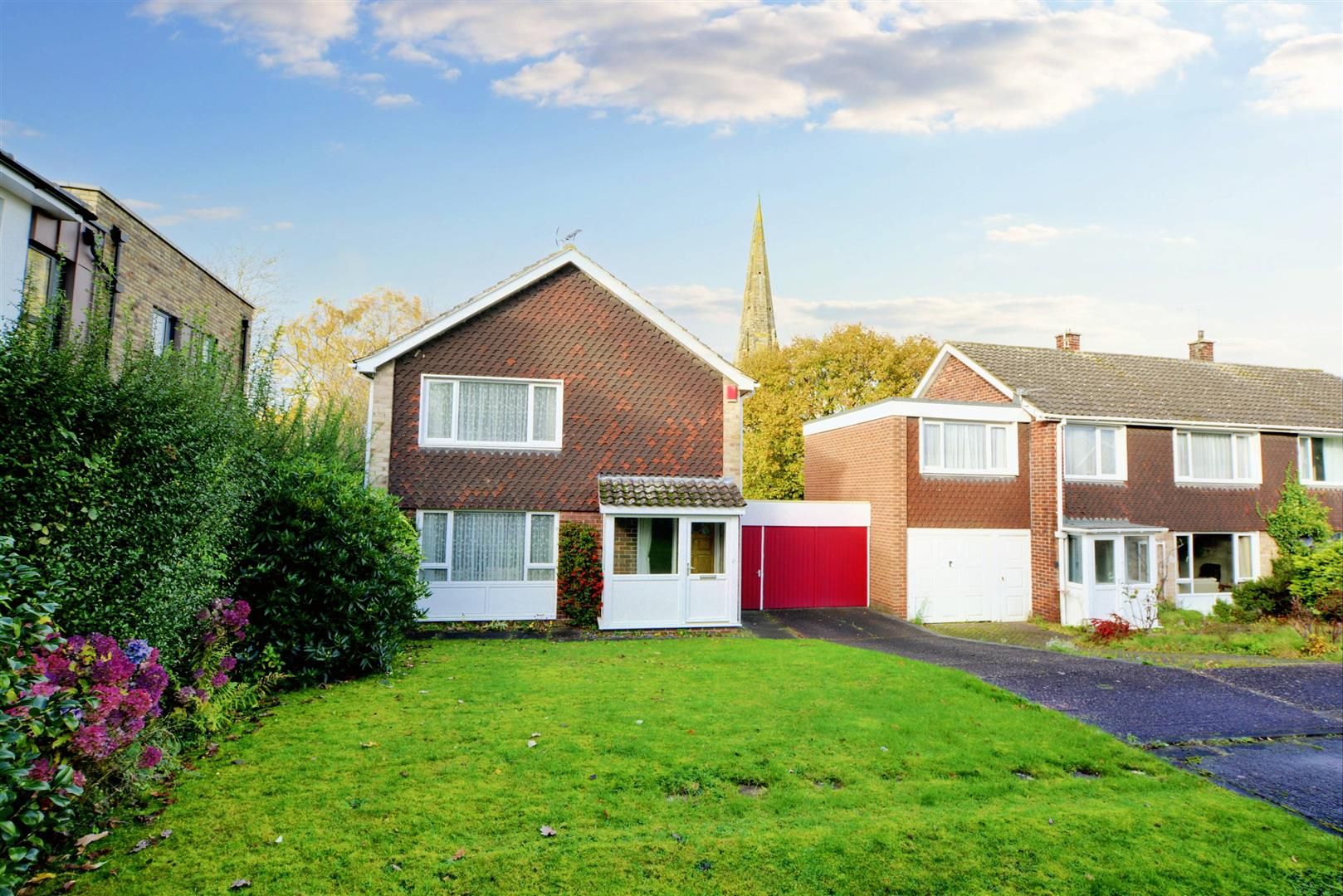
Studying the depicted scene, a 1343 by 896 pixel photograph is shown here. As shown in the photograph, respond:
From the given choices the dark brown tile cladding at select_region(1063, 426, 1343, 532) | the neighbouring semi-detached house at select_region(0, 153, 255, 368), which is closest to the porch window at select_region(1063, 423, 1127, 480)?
the dark brown tile cladding at select_region(1063, 426, 1343, 532)

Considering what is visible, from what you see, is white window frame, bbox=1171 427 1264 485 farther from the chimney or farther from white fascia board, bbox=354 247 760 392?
white fascia board, bbox=354 247 760 392

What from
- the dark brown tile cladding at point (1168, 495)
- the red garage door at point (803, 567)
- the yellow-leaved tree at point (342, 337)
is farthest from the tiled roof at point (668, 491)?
the yellow-leaved tree at point (342, 337)

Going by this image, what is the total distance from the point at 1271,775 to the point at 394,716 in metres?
10.3

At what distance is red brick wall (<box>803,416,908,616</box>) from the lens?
60.0 feet

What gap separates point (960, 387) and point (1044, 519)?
17.1 ft

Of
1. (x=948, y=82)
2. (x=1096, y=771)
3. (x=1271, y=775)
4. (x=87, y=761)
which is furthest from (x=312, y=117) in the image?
(x=1271, y=775)

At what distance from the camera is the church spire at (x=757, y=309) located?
64438 millimetres

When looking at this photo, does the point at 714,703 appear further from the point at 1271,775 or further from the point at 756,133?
the point at 756,133

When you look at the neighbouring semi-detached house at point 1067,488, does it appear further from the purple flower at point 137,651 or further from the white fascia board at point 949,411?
the purple flower at point 137,651

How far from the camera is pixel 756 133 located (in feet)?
53.9

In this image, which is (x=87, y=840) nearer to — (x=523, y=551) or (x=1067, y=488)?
(x=523, y=551)

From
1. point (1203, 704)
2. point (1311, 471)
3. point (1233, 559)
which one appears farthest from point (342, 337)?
point (1311, 471)

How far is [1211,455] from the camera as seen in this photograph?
1984cm

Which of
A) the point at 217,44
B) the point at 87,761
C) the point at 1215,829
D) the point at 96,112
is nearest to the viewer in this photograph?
the point at 87,761
